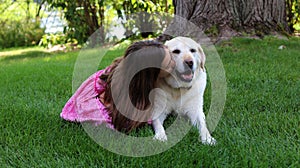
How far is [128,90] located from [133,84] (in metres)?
0.05

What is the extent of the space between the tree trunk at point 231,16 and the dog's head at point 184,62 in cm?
292

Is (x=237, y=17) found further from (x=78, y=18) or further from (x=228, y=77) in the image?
(x=78, y=18)

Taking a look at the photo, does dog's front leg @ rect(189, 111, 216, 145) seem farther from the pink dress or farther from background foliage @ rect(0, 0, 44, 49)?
background foliage @ rect(0, 0, 44, 49)

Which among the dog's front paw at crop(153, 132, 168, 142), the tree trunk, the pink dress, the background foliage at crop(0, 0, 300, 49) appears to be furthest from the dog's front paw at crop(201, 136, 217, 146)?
the tree trunk

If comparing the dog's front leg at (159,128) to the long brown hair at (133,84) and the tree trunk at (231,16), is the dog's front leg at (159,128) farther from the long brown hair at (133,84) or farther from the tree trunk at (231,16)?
the tree trunk at (231,16)

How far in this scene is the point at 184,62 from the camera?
6.44 feet

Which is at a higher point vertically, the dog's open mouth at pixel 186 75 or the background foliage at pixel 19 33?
the dog's open mouth at pixel 186 75

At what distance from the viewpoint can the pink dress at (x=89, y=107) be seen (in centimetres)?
231

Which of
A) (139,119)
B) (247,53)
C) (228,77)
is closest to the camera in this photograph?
(139,119)

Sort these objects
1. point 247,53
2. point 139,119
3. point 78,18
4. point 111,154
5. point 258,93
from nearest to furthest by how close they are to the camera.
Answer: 1. point 111,154
2. point 139,119
3. point 258,93
4. point 247,53
5. point 78,18

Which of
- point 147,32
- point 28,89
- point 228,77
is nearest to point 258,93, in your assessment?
point 228,77

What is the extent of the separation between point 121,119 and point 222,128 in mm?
605

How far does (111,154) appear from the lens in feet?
6.04

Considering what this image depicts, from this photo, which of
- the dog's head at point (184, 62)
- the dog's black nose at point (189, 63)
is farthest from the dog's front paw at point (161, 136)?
the dog's black nose at point (189, 63)
